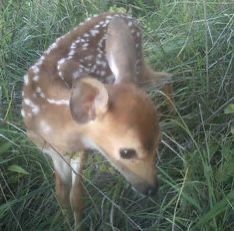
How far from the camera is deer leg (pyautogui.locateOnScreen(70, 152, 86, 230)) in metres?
3.01

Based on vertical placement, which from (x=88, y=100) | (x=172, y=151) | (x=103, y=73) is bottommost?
(x=172, y=151)

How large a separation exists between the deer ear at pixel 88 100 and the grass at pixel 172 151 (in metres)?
0.39

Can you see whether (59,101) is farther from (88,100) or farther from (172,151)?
(172,151)

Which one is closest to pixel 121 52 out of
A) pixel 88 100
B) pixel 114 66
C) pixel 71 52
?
pixel 114 66

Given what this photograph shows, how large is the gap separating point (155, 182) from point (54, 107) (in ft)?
1.79

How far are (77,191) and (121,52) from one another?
62cm

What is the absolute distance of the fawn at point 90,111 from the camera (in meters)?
2.57

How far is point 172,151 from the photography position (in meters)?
3.28

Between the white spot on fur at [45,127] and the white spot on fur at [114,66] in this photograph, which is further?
the white spot on fur at [45,127]

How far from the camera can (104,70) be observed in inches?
131

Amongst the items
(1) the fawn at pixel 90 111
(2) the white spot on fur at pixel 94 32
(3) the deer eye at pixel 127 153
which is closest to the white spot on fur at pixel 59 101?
(1) the fawn at pixel 90 111

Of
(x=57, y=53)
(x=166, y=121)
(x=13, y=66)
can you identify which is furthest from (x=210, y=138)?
(x=13, y=66)

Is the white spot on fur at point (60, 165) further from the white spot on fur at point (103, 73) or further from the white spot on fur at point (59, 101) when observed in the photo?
the white spot on fur at point (103, 73)

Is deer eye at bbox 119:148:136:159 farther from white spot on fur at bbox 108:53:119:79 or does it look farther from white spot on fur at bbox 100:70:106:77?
white spot on fur at bbox 100:70:106:77
